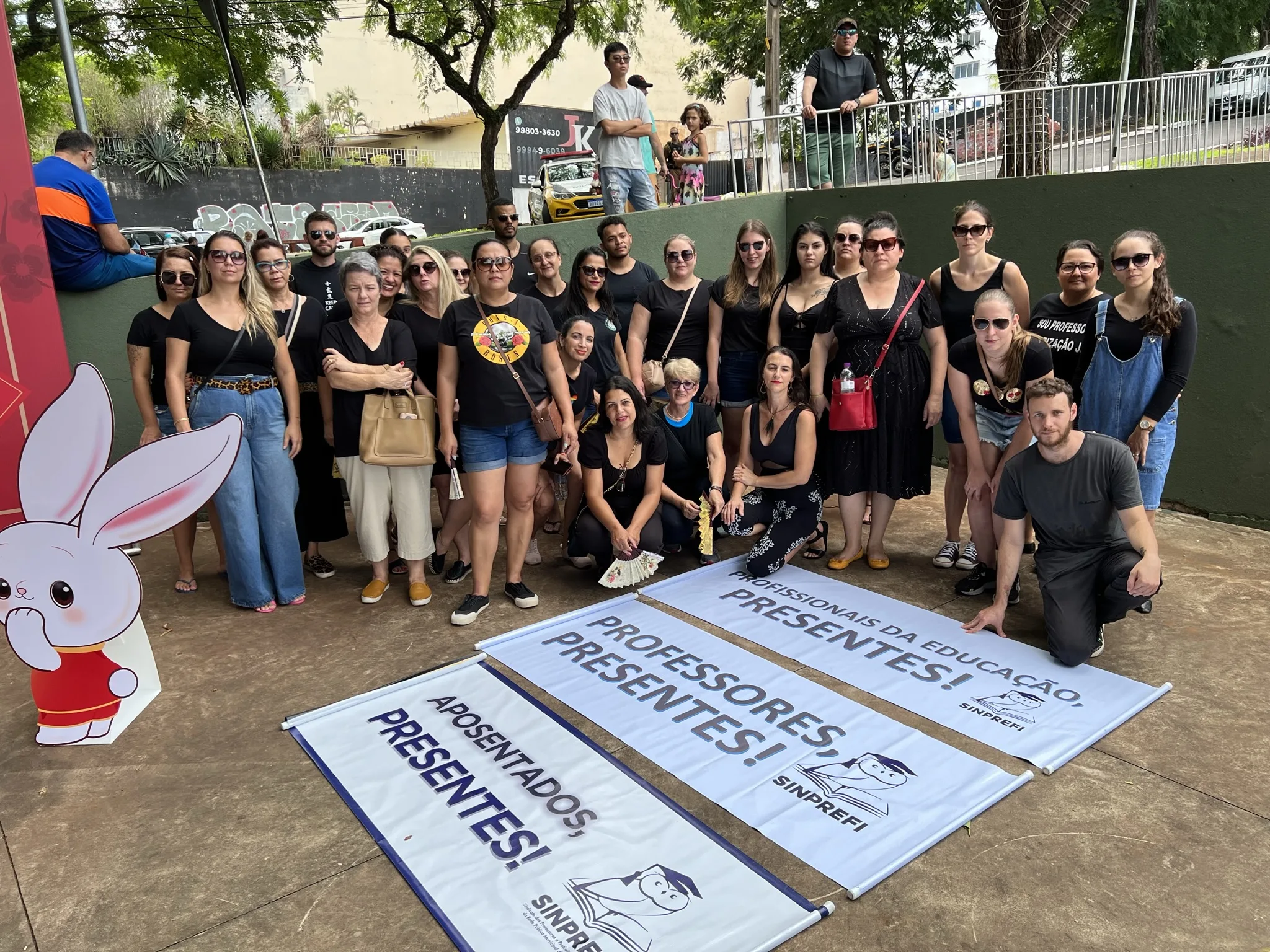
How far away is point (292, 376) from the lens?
14.9 feet

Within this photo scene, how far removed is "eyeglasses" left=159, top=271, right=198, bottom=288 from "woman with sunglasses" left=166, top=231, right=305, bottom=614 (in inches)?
10.6

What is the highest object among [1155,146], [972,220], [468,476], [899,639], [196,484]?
[1155,146]

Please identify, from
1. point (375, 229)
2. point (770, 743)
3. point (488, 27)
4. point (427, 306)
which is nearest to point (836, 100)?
point (427, 306)

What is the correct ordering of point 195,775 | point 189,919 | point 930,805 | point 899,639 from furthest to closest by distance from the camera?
point 899,639
point 195,775
point 930,805
point 189,919

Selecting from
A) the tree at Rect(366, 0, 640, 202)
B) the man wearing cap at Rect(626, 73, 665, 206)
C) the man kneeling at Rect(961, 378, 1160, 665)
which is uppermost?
the tree at Rect(366, 0, 640, 202)

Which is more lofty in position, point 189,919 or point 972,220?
point 972,220

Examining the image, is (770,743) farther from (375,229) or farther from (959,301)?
(375,229)

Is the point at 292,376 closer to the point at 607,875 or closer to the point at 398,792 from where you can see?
the point at 398,792

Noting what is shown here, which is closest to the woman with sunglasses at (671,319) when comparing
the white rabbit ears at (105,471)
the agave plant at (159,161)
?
the white rabbit ears at (105,471)

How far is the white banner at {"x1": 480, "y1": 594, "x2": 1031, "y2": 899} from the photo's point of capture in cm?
277

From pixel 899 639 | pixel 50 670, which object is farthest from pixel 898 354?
pixel 50 670

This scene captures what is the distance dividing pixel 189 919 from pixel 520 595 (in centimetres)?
234

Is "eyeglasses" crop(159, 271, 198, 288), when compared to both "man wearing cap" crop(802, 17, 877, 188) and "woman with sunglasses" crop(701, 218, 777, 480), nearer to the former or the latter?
"woman with sunglasses" crop(701, 218, 777, 480)

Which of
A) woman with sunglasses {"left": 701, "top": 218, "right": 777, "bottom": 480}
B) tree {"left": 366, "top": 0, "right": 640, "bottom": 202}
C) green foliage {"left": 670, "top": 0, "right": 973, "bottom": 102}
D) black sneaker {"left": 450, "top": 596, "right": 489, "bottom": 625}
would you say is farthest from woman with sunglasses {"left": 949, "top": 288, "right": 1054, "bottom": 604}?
green foliage {"left": 670, "top": 0, "right": 973, "bottom": 102}
